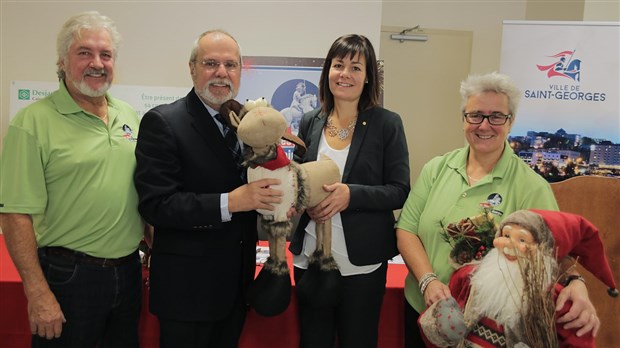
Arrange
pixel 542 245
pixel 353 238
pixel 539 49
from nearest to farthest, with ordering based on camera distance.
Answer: pixel 542 245 → pixel 353 238 → pixel 539 49

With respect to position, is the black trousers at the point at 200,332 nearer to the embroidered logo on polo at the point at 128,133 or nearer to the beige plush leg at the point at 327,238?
the beige plush leg at the point at 327,238

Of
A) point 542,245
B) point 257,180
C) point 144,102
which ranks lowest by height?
point 542,245

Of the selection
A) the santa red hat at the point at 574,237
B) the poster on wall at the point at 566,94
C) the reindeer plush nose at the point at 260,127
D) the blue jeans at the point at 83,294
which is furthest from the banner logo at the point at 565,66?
the blue jeans at the point at 83,294

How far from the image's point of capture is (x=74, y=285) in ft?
5.11

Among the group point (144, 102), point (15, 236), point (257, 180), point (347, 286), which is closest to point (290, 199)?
point (257, 180)

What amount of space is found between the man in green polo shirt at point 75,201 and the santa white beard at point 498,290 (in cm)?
126

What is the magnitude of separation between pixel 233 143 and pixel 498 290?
1011 millimetres

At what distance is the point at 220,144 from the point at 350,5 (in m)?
2.27

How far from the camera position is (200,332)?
5.17 feet

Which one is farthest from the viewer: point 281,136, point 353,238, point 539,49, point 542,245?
point 539,49

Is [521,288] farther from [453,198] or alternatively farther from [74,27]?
[74,27]

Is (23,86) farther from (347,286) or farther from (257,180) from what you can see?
(347,286)

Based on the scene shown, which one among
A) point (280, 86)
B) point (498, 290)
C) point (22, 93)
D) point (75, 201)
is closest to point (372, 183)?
point (498, 290)

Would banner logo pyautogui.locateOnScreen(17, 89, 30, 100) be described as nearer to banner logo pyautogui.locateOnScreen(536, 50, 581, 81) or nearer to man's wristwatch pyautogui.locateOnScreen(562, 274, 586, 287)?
man's wristwatch pyautogui.locateOnScreen(562, 274, 586, 287)
